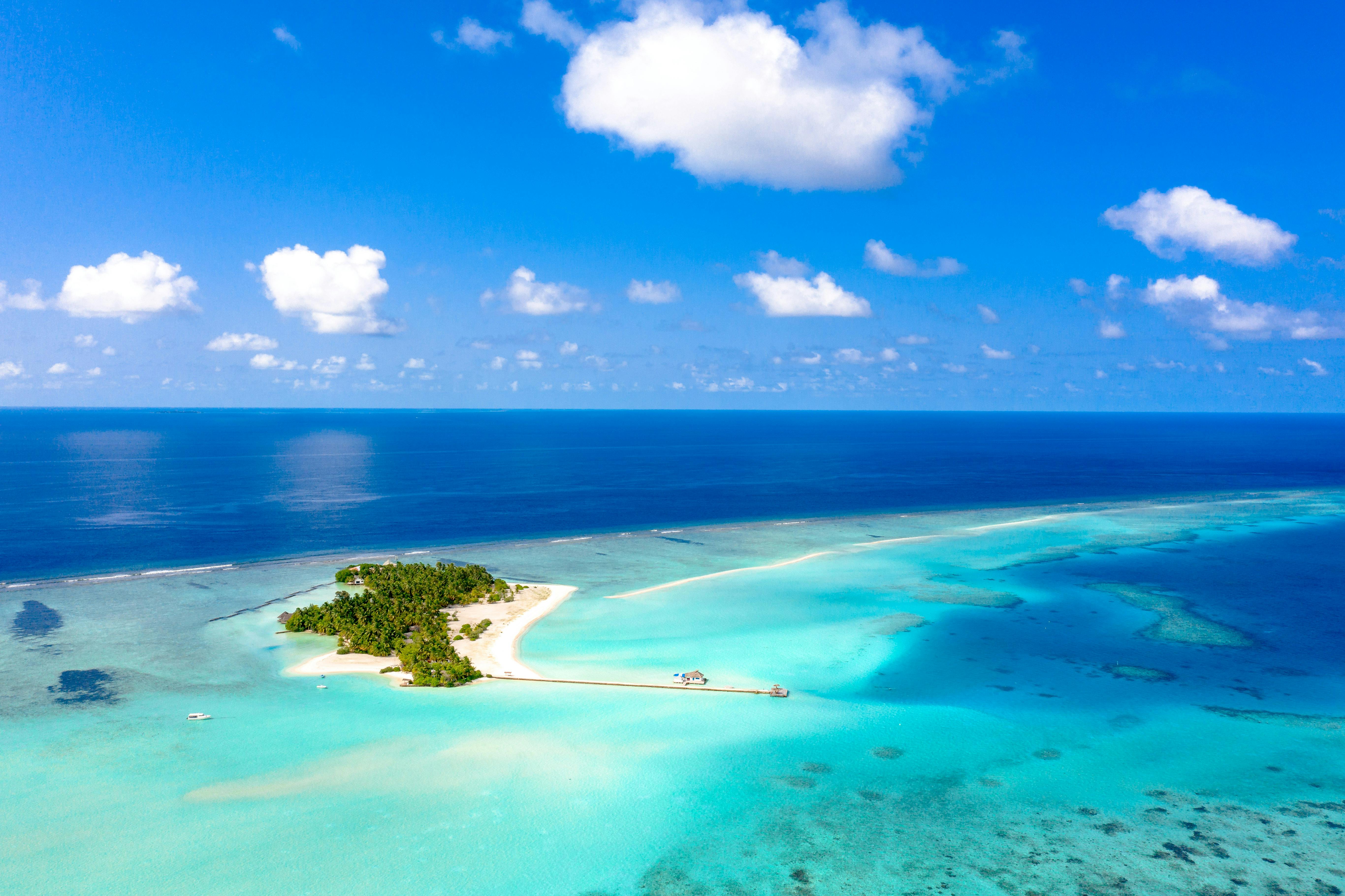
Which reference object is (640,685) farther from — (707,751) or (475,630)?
(475,630)

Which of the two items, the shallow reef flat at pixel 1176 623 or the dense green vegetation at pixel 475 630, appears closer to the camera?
the dense green vegetation at pixel 475 630

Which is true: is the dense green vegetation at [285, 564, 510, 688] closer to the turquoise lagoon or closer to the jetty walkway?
the turquoise lagoon

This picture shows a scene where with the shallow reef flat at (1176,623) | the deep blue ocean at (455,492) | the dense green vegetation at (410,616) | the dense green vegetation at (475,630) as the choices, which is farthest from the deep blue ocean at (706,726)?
the deep blue ocean at (455,492)

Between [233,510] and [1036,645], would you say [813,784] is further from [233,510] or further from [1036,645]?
[233,510]

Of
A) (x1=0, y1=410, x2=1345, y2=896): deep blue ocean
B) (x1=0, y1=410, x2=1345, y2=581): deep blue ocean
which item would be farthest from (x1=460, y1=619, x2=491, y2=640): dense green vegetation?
(x1=0, y1=410, x2=1345, y2=581): deep blue ocean

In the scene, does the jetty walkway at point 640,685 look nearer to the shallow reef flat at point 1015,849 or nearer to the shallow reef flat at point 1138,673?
the shallow reef flat at point 1015,849

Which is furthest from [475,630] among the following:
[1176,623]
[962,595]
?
[1176,623]
